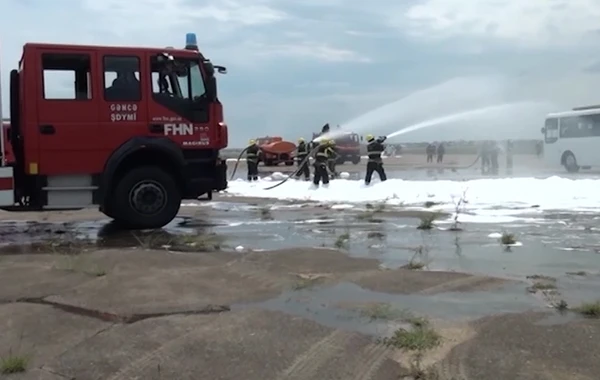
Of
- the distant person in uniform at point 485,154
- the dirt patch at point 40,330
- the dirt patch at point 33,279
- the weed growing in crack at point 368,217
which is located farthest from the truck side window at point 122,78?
the distant person in uniform at point 485,154

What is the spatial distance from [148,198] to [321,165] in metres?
8.67

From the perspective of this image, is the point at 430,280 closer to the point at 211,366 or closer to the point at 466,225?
the point at 211,366

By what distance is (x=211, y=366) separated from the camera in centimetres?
424

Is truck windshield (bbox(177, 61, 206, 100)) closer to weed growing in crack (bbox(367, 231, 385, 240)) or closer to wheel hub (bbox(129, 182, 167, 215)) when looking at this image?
wheel hub (bbox(129, 182, 167, 215))

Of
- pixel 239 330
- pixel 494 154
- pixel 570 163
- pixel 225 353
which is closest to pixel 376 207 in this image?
pixel 239 330

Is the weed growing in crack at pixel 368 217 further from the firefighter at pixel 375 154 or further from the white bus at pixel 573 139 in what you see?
the white bus at pixel 573 139

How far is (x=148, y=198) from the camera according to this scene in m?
11.0

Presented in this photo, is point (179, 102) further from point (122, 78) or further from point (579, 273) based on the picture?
point (579, 273)

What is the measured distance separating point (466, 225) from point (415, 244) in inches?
90.5

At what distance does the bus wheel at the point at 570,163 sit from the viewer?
30.5 metres

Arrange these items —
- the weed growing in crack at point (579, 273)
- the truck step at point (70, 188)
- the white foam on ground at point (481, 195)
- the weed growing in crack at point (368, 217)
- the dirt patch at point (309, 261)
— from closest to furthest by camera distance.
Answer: the weed growing in crack at point (579, 273) → the dirt patch at point (309, 261) → the truck step at point (70, 188) → the weed growing in crack at point (368, 217) → the white foam on ground at point (481, 195)

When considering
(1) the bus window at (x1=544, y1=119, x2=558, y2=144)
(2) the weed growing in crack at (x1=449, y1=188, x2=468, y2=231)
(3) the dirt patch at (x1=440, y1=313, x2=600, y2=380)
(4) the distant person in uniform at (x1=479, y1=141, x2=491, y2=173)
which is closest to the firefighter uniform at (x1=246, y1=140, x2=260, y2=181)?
(2) the weed growing in crack at (x1=449, y1=188, x2=468, y2=231)

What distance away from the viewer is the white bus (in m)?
29.8

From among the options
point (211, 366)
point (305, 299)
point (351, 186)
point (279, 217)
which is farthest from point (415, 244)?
point (351, 186)
